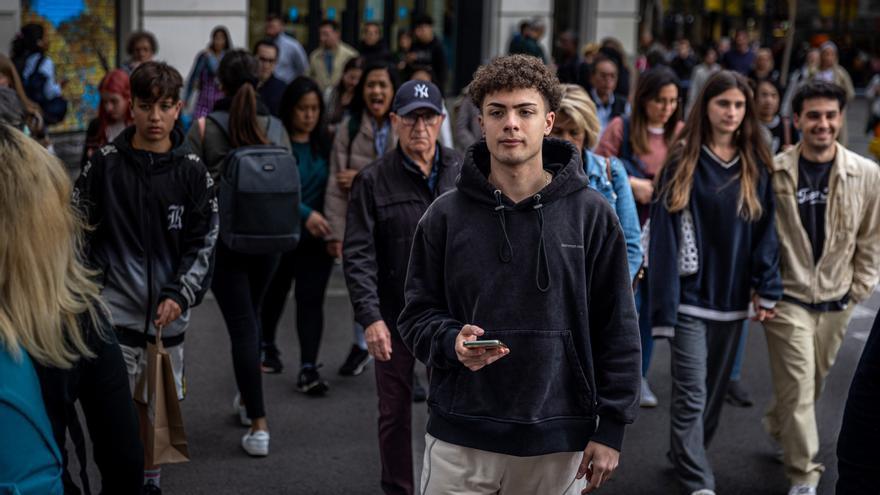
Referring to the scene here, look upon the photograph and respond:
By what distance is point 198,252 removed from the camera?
5.30 m

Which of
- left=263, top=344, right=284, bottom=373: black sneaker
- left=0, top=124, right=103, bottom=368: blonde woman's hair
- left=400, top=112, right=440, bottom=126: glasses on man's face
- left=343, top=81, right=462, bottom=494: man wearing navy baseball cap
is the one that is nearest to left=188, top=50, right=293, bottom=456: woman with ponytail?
left=263, top=344, right=284, bottom=373: black sneaker

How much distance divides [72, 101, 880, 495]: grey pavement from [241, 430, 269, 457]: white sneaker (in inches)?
1.8

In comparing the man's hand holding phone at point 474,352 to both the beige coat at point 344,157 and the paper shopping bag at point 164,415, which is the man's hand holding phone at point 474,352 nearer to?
the paper shopping bag at point 164,415

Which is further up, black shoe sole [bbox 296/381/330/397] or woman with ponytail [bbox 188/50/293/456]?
woman with ponytail [bbox 188/50/293/456]

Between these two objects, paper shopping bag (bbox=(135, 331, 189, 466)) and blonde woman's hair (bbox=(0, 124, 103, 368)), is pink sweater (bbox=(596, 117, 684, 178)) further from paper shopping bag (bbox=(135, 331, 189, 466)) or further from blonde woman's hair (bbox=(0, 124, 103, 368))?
blonde woman's hair (bbox=(0, 124, 103, 368))

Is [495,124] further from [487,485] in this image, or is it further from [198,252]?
[198,252]

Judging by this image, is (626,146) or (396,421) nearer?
(396,421)

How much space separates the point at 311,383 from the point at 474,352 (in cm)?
413

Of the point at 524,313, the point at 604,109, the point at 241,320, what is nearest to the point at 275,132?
the point at 241,320

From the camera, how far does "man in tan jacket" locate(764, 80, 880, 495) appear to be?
5840mm

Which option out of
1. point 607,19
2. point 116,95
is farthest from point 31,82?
point 607,19

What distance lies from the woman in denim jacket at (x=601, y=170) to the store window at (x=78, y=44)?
1045 centimetres

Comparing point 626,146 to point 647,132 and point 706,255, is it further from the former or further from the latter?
point 706,255

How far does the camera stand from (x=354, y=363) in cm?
785
